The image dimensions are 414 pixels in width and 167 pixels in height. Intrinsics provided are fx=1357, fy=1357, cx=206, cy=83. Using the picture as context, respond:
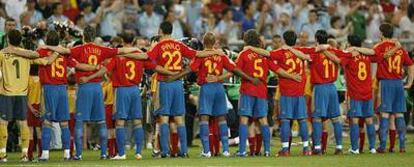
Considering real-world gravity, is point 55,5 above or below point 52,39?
above

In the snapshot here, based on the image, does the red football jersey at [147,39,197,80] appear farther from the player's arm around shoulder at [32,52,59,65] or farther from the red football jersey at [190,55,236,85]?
the player's arm around shoulder at [32,52,59,65]

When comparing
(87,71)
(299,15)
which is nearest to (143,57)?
(87,71)

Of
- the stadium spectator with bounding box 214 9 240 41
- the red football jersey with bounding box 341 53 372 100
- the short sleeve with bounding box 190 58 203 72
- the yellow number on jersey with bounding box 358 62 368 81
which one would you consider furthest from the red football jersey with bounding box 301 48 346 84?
the stadium spectator with bounding box 214 9 240 41

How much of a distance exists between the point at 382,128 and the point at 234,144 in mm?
3975

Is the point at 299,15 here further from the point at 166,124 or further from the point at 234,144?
the point at 166,124

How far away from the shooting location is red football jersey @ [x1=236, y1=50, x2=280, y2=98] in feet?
74.1

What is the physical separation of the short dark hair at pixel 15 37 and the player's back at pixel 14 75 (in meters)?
0.24

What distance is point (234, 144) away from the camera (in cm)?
2686

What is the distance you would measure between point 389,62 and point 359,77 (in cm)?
61

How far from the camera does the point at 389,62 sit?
77.9 ft

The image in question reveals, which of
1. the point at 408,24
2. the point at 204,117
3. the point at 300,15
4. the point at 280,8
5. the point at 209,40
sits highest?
the point at 280,8

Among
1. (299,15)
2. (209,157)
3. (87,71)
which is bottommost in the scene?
(209,157)

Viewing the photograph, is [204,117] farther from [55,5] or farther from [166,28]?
[55,5]

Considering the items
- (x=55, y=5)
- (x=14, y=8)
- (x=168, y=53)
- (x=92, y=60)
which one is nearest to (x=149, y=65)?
(x=168, y=53)
